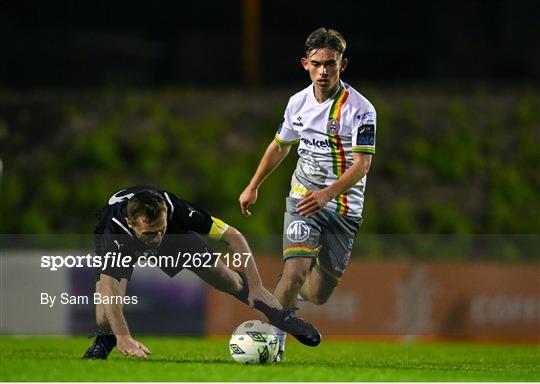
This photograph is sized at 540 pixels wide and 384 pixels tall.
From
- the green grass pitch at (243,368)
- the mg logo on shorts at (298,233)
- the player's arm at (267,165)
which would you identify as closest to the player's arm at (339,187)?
the mg logo on shorts at (298,233)

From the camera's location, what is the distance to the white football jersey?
883cm

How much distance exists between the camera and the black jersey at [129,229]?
8281 mm

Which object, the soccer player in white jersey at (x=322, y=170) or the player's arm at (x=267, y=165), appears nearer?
the soccer player in white jersey at (x=322, y=170)

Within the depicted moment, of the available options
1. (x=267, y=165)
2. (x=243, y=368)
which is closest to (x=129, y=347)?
(x=243, y=368)

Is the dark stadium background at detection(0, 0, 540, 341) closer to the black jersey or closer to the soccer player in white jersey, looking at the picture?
the soccer player in white jersey

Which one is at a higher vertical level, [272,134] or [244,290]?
[272,134]

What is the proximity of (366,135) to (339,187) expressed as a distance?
455 millimetres

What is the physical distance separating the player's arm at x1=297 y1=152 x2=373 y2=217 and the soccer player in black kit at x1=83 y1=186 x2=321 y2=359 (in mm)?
585

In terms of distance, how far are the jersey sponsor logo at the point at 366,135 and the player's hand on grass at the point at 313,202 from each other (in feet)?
1.59

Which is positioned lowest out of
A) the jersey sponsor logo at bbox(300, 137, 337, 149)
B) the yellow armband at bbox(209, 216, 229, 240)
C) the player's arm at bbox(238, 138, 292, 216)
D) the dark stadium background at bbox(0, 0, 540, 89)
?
the yellow armband at bbox(209, 216, 229, 240)

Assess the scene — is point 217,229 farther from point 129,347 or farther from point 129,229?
point 129,347

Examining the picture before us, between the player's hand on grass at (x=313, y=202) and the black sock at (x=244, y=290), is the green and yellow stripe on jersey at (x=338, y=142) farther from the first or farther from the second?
the black sock at (x=244, y=290)

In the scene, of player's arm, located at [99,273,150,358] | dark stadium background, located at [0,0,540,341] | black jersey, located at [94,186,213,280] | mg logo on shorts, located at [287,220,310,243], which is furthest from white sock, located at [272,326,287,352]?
dark stadium background, located at [0,0,540,341]

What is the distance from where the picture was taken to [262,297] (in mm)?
8734
